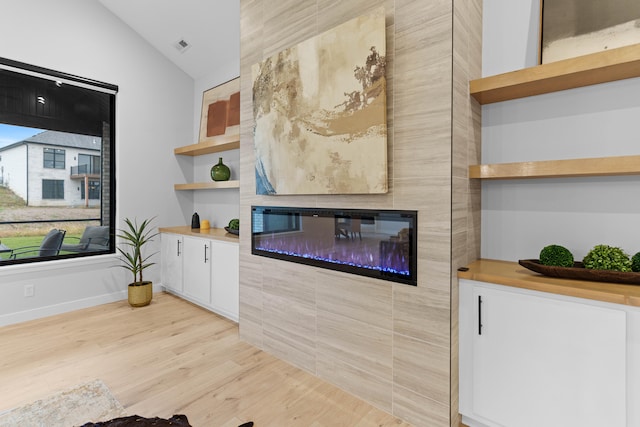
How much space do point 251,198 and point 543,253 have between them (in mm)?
1974

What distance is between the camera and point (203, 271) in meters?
3.51

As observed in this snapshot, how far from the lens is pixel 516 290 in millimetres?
1579

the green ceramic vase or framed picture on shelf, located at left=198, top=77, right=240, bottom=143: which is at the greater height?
framed picture on shelf, located at left=198, top=77, right=240, bottom=143

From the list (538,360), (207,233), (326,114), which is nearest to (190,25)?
(207,233)

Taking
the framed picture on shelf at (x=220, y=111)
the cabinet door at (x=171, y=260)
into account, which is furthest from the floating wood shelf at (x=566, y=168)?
the cabinet door at (x=171, y=260)

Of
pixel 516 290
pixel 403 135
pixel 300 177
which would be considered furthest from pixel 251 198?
pixel 516 290

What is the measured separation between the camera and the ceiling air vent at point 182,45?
3831 millimetres

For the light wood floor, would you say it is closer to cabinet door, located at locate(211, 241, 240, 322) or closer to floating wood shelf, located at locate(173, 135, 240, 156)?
cabinet door, located at locate(211, 241, 240, 322)

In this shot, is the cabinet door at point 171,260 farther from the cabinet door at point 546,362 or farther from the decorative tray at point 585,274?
the decorative tray at point 585,274

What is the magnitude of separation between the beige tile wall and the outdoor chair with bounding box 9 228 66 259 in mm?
2941

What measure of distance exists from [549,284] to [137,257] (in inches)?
157

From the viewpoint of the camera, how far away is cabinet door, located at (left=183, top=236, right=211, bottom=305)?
3447 mm

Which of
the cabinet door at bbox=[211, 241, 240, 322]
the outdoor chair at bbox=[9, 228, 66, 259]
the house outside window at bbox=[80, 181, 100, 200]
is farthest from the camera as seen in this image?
the house outside window at bbox=[80, 181, 100, 200]

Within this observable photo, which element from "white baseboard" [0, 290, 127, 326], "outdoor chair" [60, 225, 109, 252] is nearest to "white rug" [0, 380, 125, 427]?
"white baseboard" [0, 290, 127, 326]
